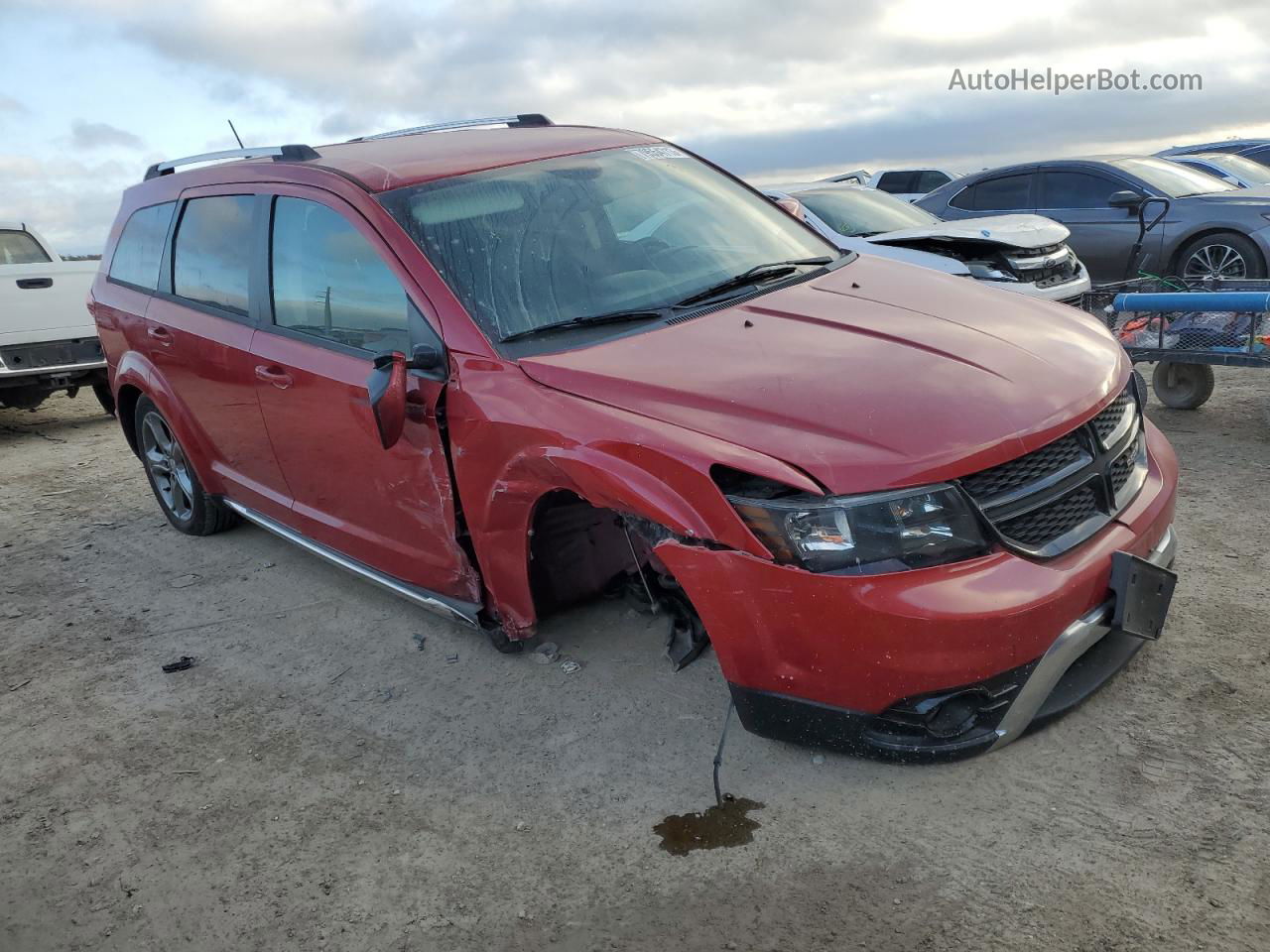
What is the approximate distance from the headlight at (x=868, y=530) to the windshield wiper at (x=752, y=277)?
1083 mm

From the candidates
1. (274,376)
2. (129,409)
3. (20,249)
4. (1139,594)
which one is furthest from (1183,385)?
(20,249)

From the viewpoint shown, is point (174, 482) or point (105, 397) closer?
point (174, 482)

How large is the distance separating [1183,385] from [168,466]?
5967 mm

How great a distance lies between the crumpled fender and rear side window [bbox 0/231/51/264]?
7477 mm

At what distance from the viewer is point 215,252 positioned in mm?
4551

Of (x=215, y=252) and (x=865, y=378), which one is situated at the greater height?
(x=215, y=252)

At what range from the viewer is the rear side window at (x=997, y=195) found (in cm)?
1075

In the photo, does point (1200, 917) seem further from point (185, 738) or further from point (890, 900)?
point (185, 738)

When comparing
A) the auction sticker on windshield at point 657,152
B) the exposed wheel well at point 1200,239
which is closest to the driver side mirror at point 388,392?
the auction sticker on windshield at point 657,152

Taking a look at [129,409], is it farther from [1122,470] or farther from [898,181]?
[898,181]

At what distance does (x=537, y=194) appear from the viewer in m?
3.67

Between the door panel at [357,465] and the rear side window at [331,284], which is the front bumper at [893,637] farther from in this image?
the rear side window at [331,284]

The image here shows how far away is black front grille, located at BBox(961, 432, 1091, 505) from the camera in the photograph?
8.51 ft

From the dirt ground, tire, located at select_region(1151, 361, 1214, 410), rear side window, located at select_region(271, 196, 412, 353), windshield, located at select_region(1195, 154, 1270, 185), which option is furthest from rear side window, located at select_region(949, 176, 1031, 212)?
rear side window, located at select_region(271, 196, 412, 353)
